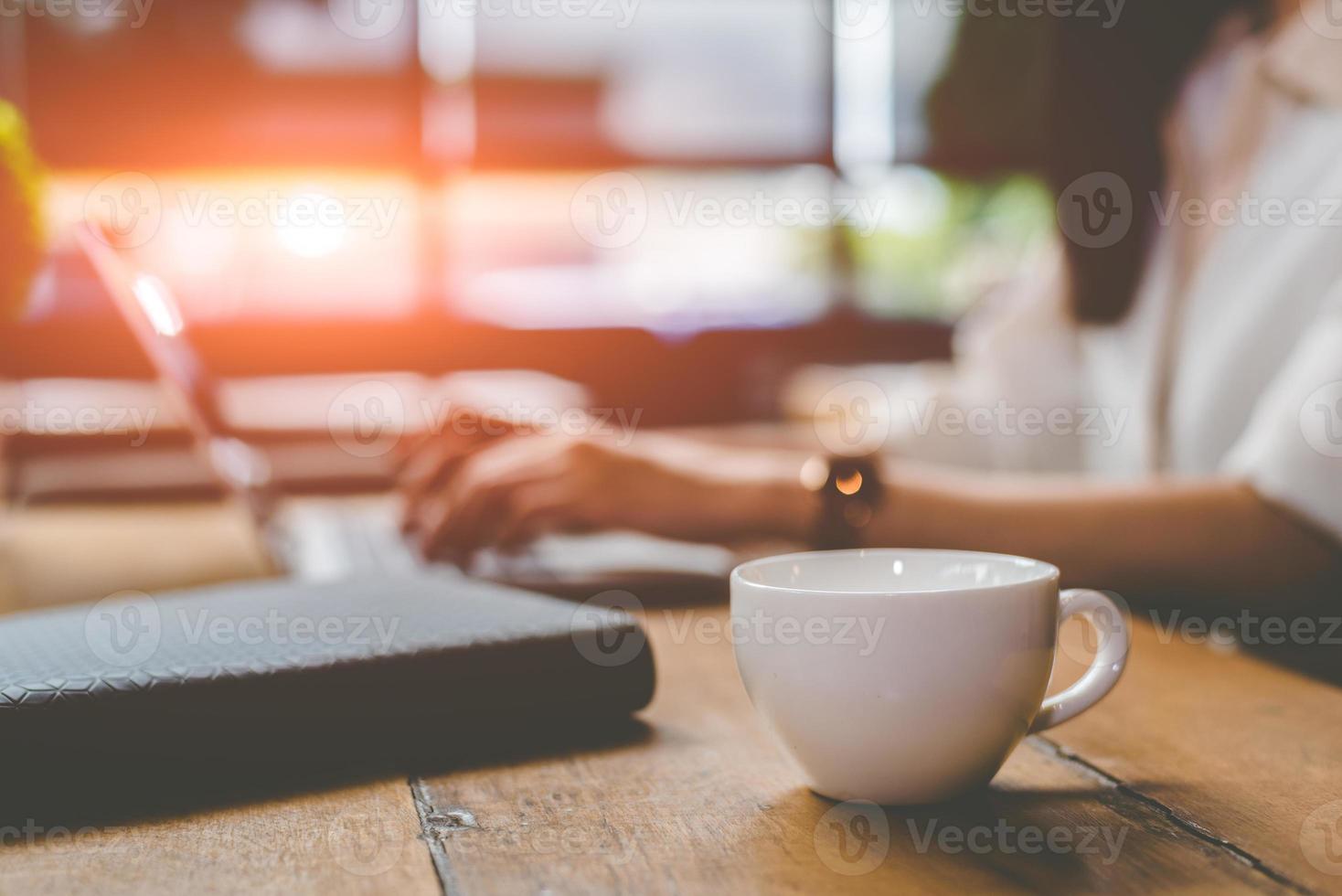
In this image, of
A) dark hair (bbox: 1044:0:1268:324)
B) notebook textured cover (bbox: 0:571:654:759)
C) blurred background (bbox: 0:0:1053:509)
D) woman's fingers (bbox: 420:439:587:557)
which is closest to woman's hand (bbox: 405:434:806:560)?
woman's fingers (bbox: 420:439:587:557)

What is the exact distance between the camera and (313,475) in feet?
4.81

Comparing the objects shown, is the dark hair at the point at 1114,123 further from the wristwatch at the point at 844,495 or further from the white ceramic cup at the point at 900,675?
the white ceramic cup at the point at 900,675

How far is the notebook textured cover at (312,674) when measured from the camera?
1.27 ft

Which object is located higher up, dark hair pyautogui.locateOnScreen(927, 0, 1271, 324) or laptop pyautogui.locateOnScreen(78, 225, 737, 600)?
dark hair pyautogui.locateOnScreen(927, 0, 1271, 324)

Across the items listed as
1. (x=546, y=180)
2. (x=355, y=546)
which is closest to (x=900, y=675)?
(x=355, y=546)

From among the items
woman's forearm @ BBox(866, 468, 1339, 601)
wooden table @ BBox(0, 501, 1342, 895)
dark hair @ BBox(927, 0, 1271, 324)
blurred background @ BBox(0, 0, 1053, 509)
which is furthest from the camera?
blurred background @ BBox(0, 0, 1053, 509)

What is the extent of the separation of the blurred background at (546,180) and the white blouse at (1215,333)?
2811mm

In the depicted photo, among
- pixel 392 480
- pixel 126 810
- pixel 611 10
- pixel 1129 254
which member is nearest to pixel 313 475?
pixel 392 480

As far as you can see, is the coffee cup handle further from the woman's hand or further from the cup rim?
the woman's hand

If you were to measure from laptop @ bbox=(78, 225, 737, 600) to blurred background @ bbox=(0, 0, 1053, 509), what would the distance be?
3.03 m

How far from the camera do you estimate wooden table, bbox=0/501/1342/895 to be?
32cm

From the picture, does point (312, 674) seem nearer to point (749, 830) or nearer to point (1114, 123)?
point (749, 830)

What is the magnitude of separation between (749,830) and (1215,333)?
917 mm

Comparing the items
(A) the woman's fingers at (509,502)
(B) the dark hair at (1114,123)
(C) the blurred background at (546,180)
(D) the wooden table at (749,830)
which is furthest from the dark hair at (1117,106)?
(C) the blurred background at (546,180)
